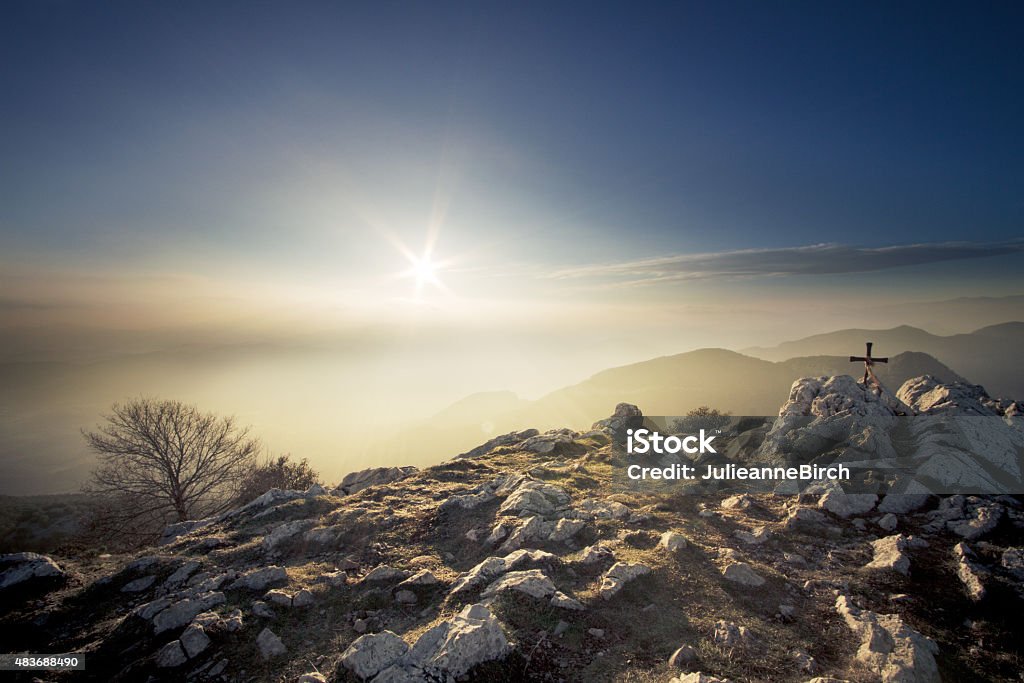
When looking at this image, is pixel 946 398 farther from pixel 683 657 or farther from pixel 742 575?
pixel 683 657

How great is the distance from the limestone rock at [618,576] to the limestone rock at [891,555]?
7.61m

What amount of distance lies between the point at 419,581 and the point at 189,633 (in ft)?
21.1

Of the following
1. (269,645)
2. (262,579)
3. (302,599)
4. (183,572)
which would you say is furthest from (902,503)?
(183,572)

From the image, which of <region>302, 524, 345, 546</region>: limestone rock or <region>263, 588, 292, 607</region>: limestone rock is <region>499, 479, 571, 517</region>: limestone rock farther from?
<region>263, 588, 292, 607</region>: limestone rock

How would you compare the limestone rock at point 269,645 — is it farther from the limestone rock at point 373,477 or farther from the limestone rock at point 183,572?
the limestone rock at point 373,477

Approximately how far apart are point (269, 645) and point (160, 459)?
2660 centimetres

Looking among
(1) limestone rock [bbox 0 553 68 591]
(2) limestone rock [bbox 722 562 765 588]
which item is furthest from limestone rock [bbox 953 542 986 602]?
(1) limestone rock [bbox 0 553 68 591]

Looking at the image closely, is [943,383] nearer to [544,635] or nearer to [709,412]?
[709,412]

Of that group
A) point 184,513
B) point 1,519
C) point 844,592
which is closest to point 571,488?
point 844,592

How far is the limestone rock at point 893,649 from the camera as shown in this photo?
9.07 metres

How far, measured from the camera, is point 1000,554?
13.7 meters

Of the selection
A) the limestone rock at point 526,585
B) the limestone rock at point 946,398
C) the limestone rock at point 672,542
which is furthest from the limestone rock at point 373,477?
the limestone rock at point 946,398

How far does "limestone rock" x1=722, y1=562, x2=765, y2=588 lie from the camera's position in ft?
42.9

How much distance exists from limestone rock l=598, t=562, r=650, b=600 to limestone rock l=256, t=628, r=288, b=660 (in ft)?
30.3
